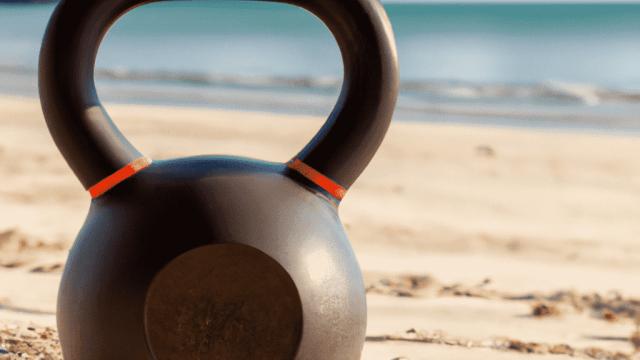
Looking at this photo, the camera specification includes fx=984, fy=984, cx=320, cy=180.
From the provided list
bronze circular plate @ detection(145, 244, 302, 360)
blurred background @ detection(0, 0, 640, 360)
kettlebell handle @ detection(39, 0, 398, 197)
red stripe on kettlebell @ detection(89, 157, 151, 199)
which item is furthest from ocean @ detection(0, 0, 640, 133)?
bronze circular plate @ detection(145, 244, 302, 360)

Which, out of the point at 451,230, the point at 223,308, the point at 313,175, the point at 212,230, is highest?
the point at 451,230

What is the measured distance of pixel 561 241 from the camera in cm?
541

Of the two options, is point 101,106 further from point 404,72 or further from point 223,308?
point 404,72

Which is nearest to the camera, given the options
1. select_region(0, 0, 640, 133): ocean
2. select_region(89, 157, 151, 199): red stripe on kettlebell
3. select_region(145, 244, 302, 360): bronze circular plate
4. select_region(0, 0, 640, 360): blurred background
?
select_region(145, 244, 302, 360): bronze circular plate

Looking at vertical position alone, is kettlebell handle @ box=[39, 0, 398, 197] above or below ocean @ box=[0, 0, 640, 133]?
below

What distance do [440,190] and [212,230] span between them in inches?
179

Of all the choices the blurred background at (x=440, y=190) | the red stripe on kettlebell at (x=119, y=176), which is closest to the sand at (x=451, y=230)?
the blurred background at (x=440, y=190)

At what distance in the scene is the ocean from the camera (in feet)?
37.6

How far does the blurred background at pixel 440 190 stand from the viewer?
3.73m

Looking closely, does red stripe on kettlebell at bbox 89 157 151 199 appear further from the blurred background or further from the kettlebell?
the blurred background

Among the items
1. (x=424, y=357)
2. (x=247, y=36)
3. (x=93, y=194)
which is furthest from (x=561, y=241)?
(x=247, y=36)

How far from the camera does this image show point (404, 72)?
16.2m

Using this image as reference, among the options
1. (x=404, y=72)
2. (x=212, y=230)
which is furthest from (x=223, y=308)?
(x=404, y=72)

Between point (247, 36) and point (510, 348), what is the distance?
86.7 feet
